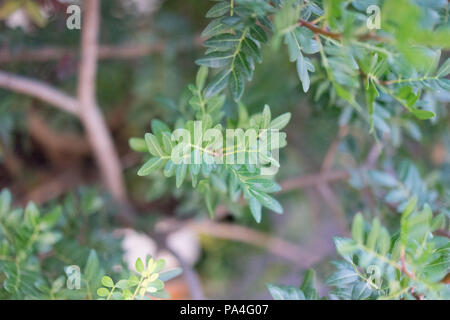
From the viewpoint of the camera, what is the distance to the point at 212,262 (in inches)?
55.9

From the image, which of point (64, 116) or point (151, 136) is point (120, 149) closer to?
point (64, 116)

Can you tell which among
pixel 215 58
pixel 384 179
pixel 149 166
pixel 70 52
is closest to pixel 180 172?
pixel 149 166

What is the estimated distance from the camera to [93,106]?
90 centimetres

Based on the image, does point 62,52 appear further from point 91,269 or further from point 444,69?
point 444,69

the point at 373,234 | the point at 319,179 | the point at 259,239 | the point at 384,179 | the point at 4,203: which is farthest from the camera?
the point at 259,239

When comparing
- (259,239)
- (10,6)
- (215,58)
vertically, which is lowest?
(259,239)

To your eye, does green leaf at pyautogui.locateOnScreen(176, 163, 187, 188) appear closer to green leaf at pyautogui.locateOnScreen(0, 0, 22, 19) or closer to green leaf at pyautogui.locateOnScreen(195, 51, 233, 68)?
green leaf at pyautogui.locateOnScreen(195, 51, 233, 68)

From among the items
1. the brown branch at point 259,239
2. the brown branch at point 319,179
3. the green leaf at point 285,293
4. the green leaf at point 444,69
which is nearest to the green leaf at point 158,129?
the green leaf at point 285,293

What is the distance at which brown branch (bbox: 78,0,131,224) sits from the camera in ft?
2.66

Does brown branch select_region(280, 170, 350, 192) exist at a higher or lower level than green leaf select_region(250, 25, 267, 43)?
lower

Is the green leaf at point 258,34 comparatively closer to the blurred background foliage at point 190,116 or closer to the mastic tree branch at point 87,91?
the blurred background foliage at point 190,116

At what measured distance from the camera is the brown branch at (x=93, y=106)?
0.81 metres

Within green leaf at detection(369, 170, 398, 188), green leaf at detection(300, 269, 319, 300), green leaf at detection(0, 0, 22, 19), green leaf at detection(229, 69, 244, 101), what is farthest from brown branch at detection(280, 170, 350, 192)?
green leaf at detection(0, 0, 22, 19)

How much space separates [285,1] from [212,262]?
3.63 ft
